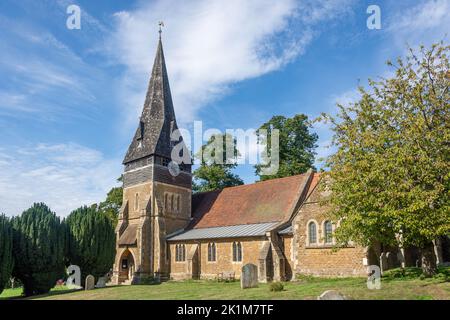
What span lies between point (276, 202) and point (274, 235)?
14.4ft

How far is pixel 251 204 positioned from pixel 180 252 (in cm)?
727

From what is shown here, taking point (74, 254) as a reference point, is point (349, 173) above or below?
above

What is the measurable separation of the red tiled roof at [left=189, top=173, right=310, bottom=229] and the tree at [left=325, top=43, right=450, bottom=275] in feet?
35.9

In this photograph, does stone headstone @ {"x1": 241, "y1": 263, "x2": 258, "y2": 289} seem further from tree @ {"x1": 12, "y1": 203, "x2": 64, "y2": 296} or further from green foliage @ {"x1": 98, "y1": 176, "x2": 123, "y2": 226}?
green foliage @ {"x1": 98, "y1": 176, "x2": 123, "y2": 226}

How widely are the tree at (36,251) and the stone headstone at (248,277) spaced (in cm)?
1322

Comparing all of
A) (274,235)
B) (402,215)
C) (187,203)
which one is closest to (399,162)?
(402,215)

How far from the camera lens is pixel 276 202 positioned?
31031mm

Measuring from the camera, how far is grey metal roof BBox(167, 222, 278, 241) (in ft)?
94.1

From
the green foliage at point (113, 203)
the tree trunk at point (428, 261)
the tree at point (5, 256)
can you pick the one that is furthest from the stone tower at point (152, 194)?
the tree trunk at point (428, 261)

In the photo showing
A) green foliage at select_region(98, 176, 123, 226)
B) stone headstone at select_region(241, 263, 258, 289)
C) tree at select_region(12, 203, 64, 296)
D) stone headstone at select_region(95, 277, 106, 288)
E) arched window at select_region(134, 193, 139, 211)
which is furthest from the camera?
green foliage at select_region(98, 176, 123, 226)

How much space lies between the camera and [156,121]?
38938 mm

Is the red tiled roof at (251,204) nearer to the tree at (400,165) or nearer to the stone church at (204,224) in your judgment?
the stone church at (204,224)

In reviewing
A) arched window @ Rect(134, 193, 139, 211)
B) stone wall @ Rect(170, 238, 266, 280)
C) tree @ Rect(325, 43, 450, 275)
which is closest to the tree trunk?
tree @ Rect(325, 43, 450, 275)

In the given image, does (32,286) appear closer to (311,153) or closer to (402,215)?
(402,215)
